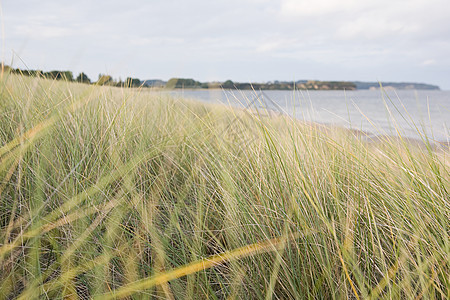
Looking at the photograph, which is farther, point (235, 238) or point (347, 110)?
point (347, 110)

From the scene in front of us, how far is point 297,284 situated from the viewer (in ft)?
3.04

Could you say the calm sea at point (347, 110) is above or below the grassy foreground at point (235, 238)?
above

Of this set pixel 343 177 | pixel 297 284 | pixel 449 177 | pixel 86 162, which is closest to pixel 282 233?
pixel 297 284

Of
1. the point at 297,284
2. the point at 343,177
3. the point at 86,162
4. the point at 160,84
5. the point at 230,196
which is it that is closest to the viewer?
the point at 297,284

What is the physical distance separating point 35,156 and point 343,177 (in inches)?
48.8

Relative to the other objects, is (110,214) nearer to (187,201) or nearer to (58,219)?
(58,219)

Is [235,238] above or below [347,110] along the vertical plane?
below

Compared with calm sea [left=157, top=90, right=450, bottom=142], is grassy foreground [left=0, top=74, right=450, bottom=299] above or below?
below

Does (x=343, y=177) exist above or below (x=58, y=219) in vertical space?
above

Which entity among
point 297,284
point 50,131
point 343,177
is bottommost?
point 297,284

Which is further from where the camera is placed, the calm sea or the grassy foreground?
the calm sea

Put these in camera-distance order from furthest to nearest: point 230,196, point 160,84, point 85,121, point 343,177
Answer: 1. point 160,84
2. point 85,121
3. point 343,177
4. point 230,196

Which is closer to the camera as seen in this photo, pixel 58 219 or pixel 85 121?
pixel 58 219

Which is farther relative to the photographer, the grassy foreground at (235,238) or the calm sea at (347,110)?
the calm sea at (347,110)
